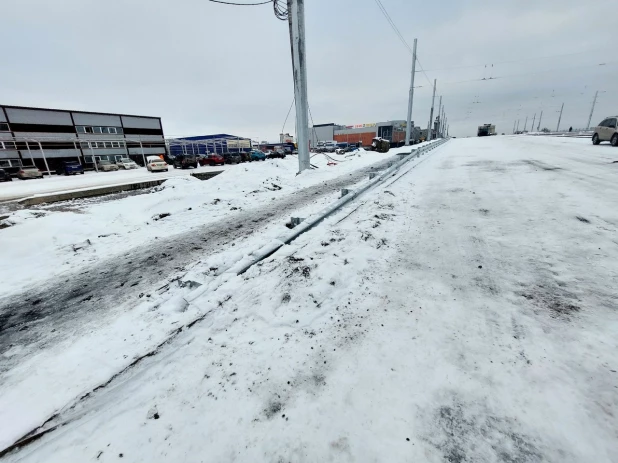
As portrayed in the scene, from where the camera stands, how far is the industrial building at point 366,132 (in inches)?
3255

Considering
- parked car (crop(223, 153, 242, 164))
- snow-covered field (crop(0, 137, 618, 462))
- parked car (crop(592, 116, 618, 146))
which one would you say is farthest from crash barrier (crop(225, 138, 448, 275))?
parked car (crop(223, 153, 242, 164))

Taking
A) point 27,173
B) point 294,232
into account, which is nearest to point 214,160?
point 27,173

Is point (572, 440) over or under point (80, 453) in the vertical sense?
over

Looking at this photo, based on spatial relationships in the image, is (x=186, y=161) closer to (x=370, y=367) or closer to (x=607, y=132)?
→ (x=370, y=367)

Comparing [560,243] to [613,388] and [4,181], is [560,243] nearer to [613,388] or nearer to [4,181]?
[613,388]

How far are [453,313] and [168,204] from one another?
340 inches

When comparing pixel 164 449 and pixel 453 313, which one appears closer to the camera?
pixel 164 449

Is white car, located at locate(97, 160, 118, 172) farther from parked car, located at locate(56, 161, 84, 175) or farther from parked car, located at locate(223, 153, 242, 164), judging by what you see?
parked car, located at locate(223, 153, 242, 164)

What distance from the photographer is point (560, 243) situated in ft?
12.9

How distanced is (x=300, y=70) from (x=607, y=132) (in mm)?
21786

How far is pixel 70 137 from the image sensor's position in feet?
121

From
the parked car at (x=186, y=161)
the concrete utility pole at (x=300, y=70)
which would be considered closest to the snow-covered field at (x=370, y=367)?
the concrete utility pole at (x=300, y=70)

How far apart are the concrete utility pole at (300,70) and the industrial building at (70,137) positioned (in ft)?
101

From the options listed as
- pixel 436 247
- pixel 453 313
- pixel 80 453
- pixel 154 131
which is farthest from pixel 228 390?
pixel 154 131
